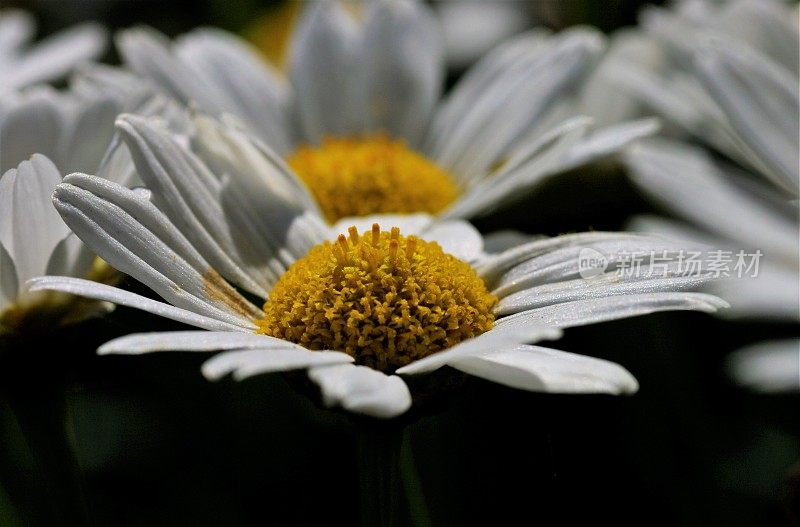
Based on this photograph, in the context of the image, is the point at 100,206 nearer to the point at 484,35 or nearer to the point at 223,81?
the point at 223,81

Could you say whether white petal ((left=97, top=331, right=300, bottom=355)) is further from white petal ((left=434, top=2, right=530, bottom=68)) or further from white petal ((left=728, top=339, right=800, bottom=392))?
white petal ((left=434, top=2, right=530, bottom=68))

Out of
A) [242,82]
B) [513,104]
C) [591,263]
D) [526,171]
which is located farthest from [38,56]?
[591,263]

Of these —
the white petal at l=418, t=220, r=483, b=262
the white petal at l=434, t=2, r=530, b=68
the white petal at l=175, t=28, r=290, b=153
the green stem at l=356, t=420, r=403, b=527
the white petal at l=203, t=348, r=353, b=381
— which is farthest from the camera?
the white petal at l=434, t=2, r=530, b=68

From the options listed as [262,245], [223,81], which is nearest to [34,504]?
[262,245]

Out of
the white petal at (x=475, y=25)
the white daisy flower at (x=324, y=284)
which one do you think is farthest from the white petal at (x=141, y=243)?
the white petal at (x=475, y=25)

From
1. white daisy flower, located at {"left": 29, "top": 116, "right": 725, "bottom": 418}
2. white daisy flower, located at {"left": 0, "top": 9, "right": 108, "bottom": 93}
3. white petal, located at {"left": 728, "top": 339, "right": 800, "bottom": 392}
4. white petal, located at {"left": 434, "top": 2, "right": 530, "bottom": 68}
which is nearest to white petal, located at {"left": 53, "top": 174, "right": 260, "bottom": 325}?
white daisy flower, located at {"left": 29, "top": 116, "right": 725, "bottom": 418}

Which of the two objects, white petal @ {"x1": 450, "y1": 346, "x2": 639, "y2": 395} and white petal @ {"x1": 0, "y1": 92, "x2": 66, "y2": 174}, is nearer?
white petal @ {"x1": 450, "y1": 346, "x2": 639, "y2": 395}

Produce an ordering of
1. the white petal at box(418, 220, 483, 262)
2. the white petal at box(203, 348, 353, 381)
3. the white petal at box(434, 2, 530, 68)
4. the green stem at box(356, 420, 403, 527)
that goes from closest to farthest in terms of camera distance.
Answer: the white petal at box(203, 348, 353, 381) → the green stem at box(356, 420, 403, 527) → the white petal at box(418, 220, 483, 262) → the white petal at box(434, 2, 530, 68)
